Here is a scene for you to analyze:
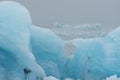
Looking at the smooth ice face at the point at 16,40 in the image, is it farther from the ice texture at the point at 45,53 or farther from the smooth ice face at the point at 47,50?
the smooth ice face at the point at 47,50

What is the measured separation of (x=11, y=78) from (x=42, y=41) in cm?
63

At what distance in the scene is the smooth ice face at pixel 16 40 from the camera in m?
3.33

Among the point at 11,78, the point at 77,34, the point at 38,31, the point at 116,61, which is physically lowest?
the point at 11,78

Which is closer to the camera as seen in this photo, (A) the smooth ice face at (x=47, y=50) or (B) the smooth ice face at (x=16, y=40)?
(B) the smooth ice face at (x=16, y=40)

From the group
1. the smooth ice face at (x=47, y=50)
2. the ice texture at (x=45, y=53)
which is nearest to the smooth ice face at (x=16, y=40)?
the ice texture at (x=45, y=53)

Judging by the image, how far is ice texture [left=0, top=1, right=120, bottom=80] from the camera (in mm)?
3369

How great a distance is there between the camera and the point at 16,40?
332 centimetres

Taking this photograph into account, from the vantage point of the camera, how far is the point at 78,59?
4.07 m

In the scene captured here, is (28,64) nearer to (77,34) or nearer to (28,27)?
(28,27)

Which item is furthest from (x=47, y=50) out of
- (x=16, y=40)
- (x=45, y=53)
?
(x=16, y=40)

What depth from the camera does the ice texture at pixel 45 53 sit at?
3369 millimetres

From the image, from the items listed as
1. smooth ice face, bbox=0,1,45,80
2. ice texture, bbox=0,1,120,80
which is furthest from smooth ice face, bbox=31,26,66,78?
smooth ice face, bbox=0,1,45,80

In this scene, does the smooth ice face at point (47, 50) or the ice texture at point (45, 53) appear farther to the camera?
the smooth ice face at point (47, 50)

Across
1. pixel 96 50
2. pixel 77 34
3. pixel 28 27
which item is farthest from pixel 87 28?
pixel 28 27
